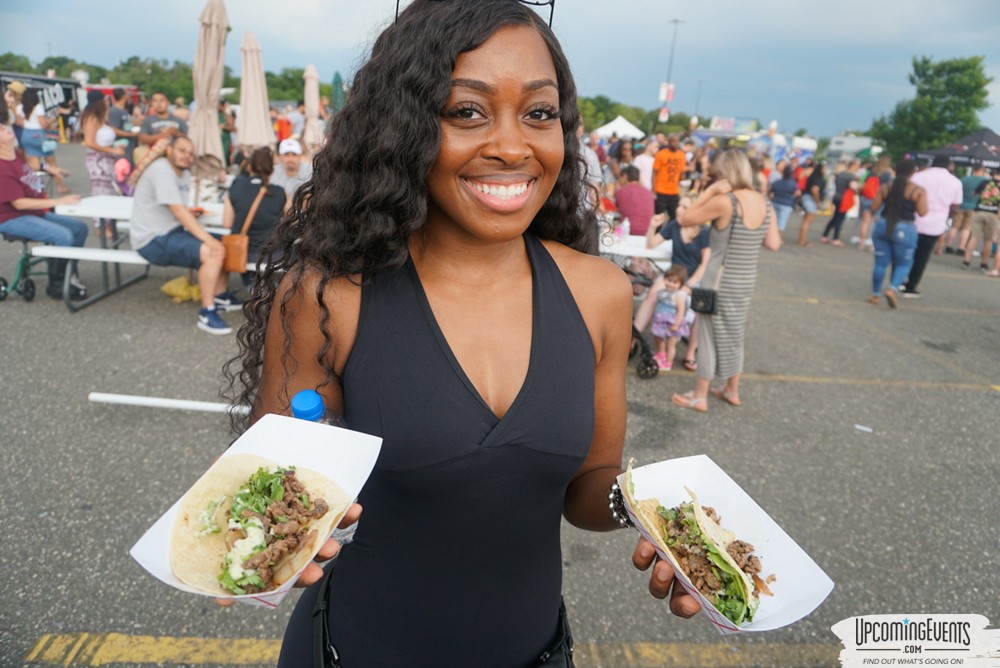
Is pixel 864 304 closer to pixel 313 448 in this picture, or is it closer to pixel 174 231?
pixel 174 231

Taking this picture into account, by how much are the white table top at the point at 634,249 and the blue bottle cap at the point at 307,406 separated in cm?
497

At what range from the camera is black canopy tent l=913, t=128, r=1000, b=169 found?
43.6 ft

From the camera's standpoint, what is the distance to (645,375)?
18.6 ft

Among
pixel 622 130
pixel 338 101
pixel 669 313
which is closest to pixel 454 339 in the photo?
pixel 338 101

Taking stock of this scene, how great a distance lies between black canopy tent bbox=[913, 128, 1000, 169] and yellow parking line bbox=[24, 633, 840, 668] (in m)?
13.5

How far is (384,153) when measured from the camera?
1.32 meters

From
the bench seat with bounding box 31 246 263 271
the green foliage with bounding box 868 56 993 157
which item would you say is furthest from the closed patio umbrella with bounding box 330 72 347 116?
the green foliage with bounding box 868 56 993 157

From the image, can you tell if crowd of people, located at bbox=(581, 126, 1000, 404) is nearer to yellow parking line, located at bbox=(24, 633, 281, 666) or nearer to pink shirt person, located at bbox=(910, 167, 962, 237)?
pink shirt person, located at bbox=(910, 167, 962, 237)

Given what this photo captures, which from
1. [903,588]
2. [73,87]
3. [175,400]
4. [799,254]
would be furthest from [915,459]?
[73,87]

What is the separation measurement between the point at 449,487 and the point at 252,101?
11.1 meters

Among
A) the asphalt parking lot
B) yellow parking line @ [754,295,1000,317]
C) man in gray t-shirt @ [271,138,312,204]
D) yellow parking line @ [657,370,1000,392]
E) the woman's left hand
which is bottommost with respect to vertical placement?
the asphalt parking lot

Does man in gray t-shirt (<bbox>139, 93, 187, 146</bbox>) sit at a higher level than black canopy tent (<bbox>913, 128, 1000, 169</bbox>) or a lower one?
lower

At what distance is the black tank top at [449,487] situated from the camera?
1.25m

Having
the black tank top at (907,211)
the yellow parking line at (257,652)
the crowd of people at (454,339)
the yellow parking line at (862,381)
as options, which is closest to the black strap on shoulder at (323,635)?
the crowd of people at (454,339)
